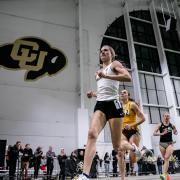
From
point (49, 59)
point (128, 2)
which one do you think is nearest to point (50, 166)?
point (49, 59)

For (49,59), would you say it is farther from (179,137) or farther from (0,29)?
(179,137)

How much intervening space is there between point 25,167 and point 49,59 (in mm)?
7954

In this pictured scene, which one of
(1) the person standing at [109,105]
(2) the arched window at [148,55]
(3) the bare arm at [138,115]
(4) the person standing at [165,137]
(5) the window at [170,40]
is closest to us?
(1) the person standing at [109,105]

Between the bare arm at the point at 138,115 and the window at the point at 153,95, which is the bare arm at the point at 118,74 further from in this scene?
the window at the point at 153,95

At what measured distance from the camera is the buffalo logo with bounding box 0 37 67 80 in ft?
52.6

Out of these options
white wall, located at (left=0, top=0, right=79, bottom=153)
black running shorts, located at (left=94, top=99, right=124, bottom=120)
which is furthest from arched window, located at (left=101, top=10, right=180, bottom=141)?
black running shorts, located at (left=94, top=99, right=124, bottom=120)

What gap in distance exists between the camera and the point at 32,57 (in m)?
16.8

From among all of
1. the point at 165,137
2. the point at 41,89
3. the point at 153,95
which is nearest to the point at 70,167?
the point at 41,89

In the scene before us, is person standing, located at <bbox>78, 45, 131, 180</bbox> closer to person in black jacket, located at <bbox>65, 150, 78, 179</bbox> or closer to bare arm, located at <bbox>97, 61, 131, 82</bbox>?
bare arm, located at <bbox>97, 61, 131, 82</bbox>

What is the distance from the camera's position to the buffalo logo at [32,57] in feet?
52.6

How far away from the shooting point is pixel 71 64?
1786 cm

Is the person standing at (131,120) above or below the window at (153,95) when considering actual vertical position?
below

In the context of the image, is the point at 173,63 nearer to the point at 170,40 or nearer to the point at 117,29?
the point at 170,40

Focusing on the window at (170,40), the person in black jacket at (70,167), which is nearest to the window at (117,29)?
the window at (170,40)
